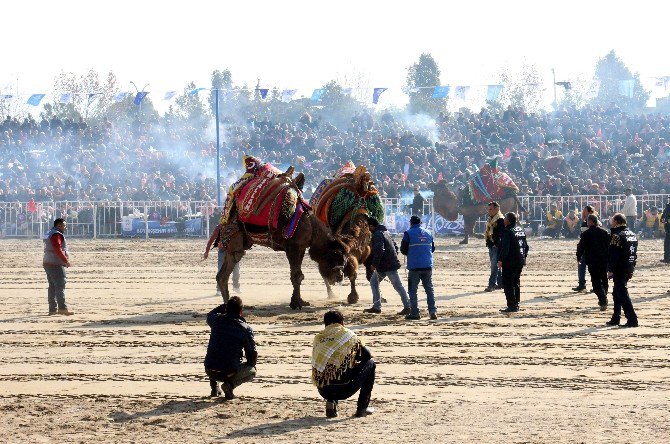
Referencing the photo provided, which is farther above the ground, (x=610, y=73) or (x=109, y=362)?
(x=610, y=73)

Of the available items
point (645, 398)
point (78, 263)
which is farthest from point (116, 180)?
point (645, 398)

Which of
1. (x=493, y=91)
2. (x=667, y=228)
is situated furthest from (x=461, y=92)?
(x=667, y=228)

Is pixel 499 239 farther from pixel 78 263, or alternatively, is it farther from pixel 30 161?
pixel 30 161

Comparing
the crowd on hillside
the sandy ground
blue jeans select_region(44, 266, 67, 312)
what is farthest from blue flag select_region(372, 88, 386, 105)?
blue jeans select_region(44, 266, 67, 312)

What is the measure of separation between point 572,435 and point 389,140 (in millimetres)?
35314

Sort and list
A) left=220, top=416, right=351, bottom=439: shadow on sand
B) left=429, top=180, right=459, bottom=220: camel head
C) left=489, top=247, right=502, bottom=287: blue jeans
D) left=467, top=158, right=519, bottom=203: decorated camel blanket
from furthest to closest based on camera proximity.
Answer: left=429, top=180, right=459, bottom=220: camel head
left=467, top=158, right=519, bottom=203: decorated camel blanket
left=489, top=247, right=502, bottom=287: blue jeans
left=220, top=416, right=351, bottom=439: shadow on sand

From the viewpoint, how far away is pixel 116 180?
156ft

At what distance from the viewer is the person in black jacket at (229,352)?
1105cm

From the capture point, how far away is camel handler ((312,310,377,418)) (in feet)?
34.0

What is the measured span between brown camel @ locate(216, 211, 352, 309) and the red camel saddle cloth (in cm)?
20

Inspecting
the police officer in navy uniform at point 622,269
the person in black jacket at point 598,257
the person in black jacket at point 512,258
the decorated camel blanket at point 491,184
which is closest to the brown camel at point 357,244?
the person in black jacket at point 512,258

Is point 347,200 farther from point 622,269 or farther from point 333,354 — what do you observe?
point 333,354

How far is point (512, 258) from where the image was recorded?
18.4 metres

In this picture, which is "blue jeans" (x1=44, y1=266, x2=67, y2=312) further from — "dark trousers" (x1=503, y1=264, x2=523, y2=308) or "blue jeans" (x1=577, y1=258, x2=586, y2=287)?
"blue jeans" (x1=577, y1=258, x2=586, y2=287)
